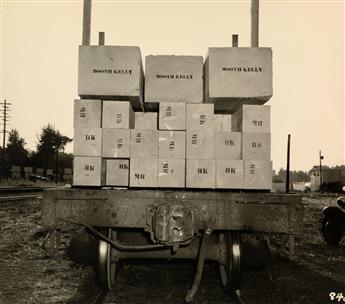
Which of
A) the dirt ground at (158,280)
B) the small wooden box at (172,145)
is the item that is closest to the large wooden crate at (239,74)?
the small wooden box at (172,145)

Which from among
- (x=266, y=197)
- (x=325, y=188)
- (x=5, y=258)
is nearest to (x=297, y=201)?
(x=266, y=197)

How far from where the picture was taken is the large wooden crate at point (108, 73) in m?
4.34

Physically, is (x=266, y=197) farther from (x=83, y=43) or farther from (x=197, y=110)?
(x=83, y=43)

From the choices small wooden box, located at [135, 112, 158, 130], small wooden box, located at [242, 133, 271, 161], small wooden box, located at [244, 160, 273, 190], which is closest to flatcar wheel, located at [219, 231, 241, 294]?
small wooden box, located at [244, 160, 273, 190]

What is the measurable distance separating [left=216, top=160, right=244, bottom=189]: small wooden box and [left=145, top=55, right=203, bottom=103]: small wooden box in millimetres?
768

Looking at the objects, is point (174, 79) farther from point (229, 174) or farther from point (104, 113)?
point (229, 174)

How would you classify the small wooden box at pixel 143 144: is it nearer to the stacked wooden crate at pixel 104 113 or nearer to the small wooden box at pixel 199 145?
the stacked wooden crate at pixel 104 113

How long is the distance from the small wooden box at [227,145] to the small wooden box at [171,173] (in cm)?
40

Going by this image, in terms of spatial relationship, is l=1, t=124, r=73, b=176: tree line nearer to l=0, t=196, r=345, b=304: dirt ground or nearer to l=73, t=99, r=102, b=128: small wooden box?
l=0, t=196, r=345, b=304: dirt ground

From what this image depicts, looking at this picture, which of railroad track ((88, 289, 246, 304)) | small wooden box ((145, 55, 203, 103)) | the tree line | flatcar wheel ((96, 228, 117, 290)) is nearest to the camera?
small wooden box ((145, 55, 203, 103))

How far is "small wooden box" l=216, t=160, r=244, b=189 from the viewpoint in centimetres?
421

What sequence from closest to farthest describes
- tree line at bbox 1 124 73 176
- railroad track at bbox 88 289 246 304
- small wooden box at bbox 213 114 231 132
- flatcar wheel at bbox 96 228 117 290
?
railroad track at bbox 88 289 246 304 → flatcar wheel at bbox 96 228 117 290 → small wooden box at bbox 213 114 231 132 → tree line at bbox 1 124 73 176

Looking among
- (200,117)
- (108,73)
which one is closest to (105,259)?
(200,117)

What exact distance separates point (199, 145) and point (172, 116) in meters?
0.42
